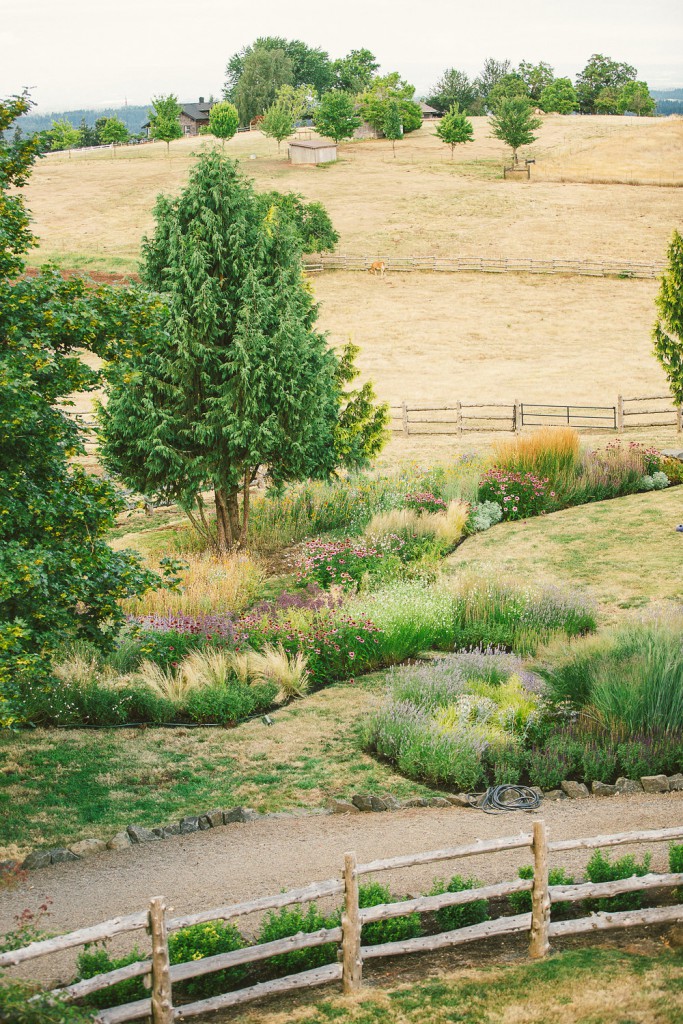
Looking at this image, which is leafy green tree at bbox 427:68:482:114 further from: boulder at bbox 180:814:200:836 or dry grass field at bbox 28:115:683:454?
boulder at bbox 180:814:200:836

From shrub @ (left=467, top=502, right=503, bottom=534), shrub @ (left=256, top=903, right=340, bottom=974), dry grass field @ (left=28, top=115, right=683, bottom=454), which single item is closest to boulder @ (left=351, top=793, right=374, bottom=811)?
shrub @ (left=256, top=903, right=340, bottom=974)

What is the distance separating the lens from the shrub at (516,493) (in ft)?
71.7

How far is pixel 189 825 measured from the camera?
32.7 feet

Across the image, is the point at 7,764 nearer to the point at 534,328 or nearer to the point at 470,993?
the point at 470,993

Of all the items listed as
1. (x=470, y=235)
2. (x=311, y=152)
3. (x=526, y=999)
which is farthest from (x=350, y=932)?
(x=311, y=152)

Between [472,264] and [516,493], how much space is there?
36.6m

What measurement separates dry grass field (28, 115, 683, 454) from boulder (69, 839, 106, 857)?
19.1 meters

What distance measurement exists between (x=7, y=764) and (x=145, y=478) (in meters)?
7.03

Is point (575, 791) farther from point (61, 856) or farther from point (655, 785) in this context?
point (61, 856)

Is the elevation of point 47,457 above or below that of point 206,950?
above

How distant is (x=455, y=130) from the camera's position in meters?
A: 80.3

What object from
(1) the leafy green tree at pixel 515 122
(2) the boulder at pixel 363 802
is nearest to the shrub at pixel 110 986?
(2) the boulder at pixel 363 802

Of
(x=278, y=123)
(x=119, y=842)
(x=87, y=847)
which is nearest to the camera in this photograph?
(x=87, y=847)

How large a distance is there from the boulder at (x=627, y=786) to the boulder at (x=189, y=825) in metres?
4.32
